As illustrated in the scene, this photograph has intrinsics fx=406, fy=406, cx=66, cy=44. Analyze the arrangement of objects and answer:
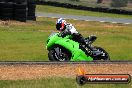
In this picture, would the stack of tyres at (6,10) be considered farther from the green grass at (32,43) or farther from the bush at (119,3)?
the bush at (119,3)

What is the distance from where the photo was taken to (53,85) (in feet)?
29.7

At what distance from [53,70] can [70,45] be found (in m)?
1.85

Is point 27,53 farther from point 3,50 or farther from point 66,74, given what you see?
point 66,74

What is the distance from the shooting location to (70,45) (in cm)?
1272

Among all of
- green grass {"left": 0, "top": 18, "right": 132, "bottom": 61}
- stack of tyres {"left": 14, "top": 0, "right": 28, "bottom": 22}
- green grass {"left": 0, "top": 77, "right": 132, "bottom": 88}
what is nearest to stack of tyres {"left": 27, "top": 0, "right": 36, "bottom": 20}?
green grass {"left": 0, "top": 18, "right": 132, "bottom": 61}

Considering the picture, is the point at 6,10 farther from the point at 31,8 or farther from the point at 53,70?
the point at 53,70

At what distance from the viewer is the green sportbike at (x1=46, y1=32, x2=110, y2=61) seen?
12609 mm

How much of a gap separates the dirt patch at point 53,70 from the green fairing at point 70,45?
3.91 ft

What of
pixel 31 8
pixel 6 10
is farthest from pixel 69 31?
pixel 31 8

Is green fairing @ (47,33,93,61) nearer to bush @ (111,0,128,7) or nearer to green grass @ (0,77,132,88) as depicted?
green grass @ (0,77,132,88)

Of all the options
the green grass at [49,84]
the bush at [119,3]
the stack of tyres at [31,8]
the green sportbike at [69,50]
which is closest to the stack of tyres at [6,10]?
the stack of tyres at [31,8]

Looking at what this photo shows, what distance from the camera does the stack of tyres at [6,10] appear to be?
2391cm

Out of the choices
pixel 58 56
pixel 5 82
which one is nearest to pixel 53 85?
pixel 5 82

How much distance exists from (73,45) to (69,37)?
0.31 meters
